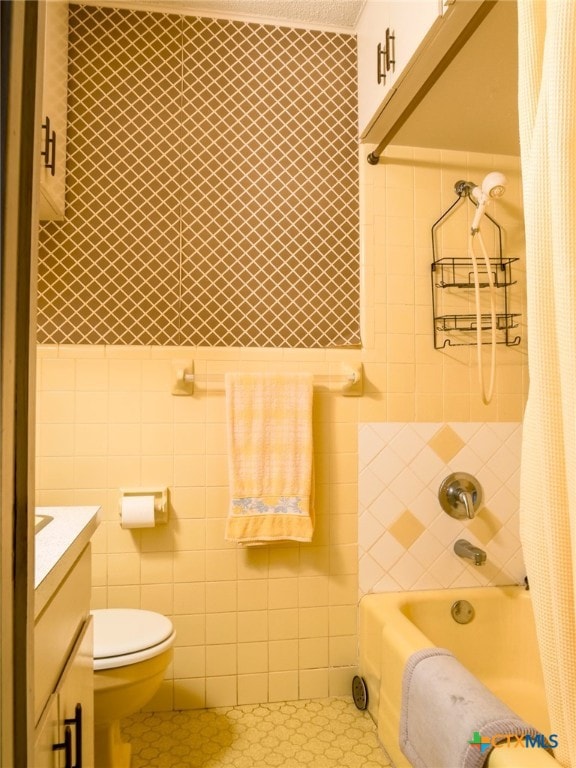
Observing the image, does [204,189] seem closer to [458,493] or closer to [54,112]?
[54,112]

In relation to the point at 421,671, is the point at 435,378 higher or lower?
higher

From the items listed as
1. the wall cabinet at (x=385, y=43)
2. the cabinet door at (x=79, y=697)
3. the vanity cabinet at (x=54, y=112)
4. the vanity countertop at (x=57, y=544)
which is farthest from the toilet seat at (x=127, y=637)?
the wall cabinet at (x=385, y=43)

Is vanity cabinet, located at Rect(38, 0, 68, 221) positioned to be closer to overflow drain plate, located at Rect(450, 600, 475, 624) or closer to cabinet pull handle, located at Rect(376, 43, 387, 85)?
cabinet pull handle, located at Rect(376, 43, 387, 85)

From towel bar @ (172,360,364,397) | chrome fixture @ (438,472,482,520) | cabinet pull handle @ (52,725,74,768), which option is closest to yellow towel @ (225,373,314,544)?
towel bar @ (172,360,364,397)

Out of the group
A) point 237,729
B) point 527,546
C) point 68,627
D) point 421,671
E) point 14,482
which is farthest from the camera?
point 237,729

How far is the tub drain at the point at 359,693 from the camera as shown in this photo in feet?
5.88

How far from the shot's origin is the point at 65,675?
2.88ft

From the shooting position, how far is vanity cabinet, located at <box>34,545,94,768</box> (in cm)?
73

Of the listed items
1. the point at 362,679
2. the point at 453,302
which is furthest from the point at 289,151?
the point at 362,679

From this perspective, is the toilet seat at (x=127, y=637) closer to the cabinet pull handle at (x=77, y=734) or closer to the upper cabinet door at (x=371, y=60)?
the cabinet pull handle at (x=77, y=734)

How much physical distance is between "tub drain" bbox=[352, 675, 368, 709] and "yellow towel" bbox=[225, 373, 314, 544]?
23.1 inches

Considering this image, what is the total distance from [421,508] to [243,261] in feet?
3.93

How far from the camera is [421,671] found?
4.31 feet

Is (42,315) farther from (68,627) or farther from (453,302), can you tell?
(453,302)
